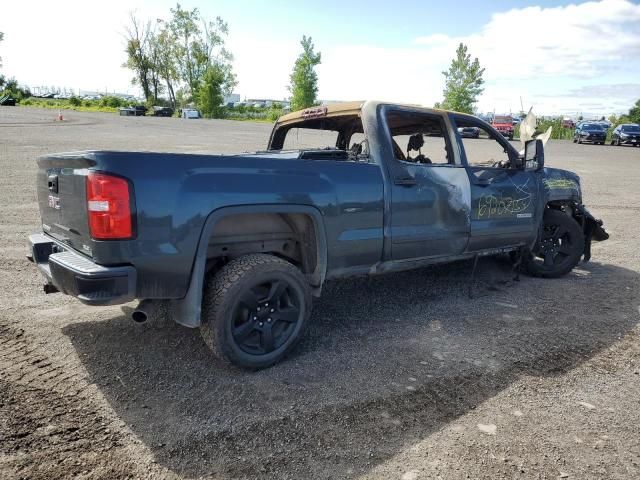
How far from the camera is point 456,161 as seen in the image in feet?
14.7

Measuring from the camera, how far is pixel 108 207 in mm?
2678

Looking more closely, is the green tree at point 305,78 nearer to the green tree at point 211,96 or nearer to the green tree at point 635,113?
the green tree at point 211,96

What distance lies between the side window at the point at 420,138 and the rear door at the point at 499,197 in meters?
0.17

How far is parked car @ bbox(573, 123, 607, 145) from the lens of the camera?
33906 millimetres

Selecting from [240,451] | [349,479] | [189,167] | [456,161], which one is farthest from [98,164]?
[456,161]

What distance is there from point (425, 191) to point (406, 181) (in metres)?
0.25

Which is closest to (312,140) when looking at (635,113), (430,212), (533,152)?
(430,212)

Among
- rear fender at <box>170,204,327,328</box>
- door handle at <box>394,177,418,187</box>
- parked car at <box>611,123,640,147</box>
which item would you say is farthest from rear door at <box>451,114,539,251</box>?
parked car at <box>611,123,640,147</box>

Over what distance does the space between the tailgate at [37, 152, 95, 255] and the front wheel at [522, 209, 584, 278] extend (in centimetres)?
463

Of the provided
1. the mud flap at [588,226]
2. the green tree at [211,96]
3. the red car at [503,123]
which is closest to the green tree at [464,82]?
the red car at [503,123]

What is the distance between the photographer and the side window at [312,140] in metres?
5.09

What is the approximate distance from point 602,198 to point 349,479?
11.5 m

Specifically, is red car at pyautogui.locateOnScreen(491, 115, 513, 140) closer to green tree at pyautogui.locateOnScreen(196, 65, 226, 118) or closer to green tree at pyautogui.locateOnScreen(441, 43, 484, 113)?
green tree at pyautogui.locateOnScreen(441, 43, 484, 113)

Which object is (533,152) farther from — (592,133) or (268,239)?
(592,133)
